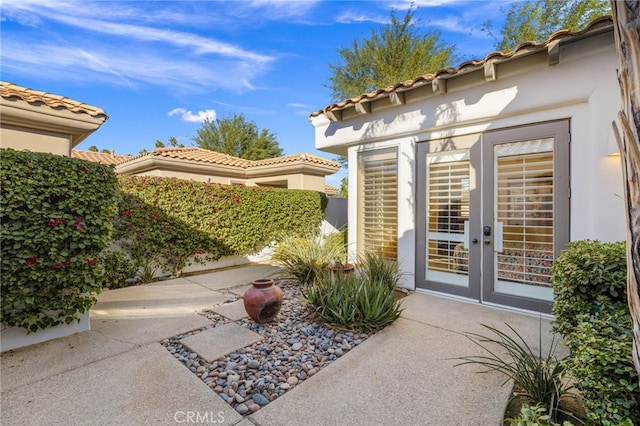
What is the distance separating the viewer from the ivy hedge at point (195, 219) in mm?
7426

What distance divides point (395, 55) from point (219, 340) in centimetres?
1853

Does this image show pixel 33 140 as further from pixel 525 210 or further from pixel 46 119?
pixel 525 210

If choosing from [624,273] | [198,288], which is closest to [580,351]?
[624,273]

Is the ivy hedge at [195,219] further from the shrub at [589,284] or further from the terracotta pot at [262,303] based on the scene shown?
the shrub at [589,284]

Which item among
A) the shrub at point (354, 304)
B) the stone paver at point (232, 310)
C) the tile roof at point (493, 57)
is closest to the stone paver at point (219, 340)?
the stone paver at point (232, 310)

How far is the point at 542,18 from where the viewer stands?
15758mm

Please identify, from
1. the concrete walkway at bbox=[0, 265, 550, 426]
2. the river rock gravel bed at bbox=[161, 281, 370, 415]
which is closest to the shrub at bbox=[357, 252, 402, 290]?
the concrete walkway at bbox=[0, 265, 550, 426]

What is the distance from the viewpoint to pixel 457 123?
576cm

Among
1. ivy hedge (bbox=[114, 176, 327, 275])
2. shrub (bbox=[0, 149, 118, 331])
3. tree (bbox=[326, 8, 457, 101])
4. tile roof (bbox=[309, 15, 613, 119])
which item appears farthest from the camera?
tree (bbox=[326, 8, 457, 101])

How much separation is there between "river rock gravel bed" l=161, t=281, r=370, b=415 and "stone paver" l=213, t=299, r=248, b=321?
0.15 metres

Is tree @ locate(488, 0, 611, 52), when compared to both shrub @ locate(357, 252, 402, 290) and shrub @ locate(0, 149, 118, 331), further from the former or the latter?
shrub @ locate(0, 149, 118, 331)

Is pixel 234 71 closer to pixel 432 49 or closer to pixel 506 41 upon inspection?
pixel 432 49

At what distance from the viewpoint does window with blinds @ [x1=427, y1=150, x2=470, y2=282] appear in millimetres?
5910

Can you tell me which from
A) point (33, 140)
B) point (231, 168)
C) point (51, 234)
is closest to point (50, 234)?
point (51, 234)
